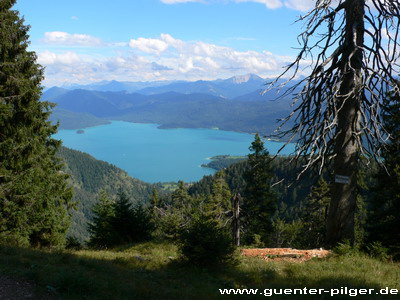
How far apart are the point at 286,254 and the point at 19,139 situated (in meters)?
12.3

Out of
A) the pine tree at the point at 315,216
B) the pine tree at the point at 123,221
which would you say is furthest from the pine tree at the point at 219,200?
the pine tree at the point at 123,221

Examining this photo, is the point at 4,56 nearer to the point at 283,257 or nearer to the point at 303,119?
the point at 303,119

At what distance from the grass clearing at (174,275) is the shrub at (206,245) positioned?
278 mm

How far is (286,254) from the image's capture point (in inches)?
396

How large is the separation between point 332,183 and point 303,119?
2.40 meters

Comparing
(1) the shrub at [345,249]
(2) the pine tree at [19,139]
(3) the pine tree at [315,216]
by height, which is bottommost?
(3) the pine tree at [315,216]

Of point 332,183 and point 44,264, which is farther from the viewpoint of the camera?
point 332,183

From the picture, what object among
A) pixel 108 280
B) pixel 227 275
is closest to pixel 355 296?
pixel 227 275

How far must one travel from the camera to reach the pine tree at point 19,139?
13.1m

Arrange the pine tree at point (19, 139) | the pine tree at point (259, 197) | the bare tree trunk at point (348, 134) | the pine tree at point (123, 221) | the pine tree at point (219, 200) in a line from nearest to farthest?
the bare tree trunk at point (348, 134) < the pine tree at point (19, 139) < the pine tree at point (123, 221) < the pine tree at point (259, 197) < the pine tree at point (219, 200)

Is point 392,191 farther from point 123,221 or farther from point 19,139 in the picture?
point 19,139

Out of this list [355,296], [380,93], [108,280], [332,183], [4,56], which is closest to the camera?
[355,296]

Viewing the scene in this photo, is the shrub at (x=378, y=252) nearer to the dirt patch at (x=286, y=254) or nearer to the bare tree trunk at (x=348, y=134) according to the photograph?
the bare tree trunk at (x=348, y=134)

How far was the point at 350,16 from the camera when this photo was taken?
26.6 ft
